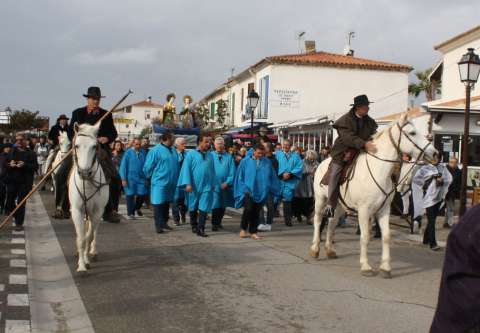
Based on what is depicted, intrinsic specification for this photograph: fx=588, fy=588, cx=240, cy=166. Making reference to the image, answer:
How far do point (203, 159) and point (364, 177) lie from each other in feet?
14.4

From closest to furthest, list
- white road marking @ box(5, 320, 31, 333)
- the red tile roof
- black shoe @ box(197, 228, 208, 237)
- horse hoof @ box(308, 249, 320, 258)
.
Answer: white road marking @ box(5, 320, 31, 333), horse hoof @ box(308, 249, 320, 258), black shoe @ box(197, 228, 208, 237), the red tile roof

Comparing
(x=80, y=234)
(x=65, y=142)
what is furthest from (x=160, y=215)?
(x=80, y=234)

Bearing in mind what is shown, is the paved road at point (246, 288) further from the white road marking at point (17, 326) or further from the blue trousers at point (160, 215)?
the blue trousers at point (160, 215)

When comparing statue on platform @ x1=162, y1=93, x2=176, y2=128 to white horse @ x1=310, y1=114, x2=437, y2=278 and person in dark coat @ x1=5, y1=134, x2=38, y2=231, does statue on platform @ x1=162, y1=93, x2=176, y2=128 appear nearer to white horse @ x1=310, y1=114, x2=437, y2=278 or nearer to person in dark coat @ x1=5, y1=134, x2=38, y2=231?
person in dark coat @ x1=5, y1=134, x2=38, y2=231

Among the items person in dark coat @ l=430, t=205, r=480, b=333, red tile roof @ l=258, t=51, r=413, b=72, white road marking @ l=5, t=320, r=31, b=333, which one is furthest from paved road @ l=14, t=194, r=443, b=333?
red tile roof @ l=258, t=51, r=413, b=72

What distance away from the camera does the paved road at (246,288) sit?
18.7 feet

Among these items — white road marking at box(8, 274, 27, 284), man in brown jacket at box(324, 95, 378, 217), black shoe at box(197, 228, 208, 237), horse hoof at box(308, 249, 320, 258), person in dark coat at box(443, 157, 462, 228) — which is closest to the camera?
white road marking at box(8, 274, 27, 284)

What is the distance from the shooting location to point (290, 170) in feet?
46.9

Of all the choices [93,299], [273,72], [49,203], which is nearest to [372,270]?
[93,299]

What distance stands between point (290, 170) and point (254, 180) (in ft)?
8.73

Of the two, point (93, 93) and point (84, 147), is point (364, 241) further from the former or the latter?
point (93, 93)

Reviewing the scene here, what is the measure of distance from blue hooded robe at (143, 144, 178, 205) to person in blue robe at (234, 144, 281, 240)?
142 cm

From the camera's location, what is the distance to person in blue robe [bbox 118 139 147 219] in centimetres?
1472

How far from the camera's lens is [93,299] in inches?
256
